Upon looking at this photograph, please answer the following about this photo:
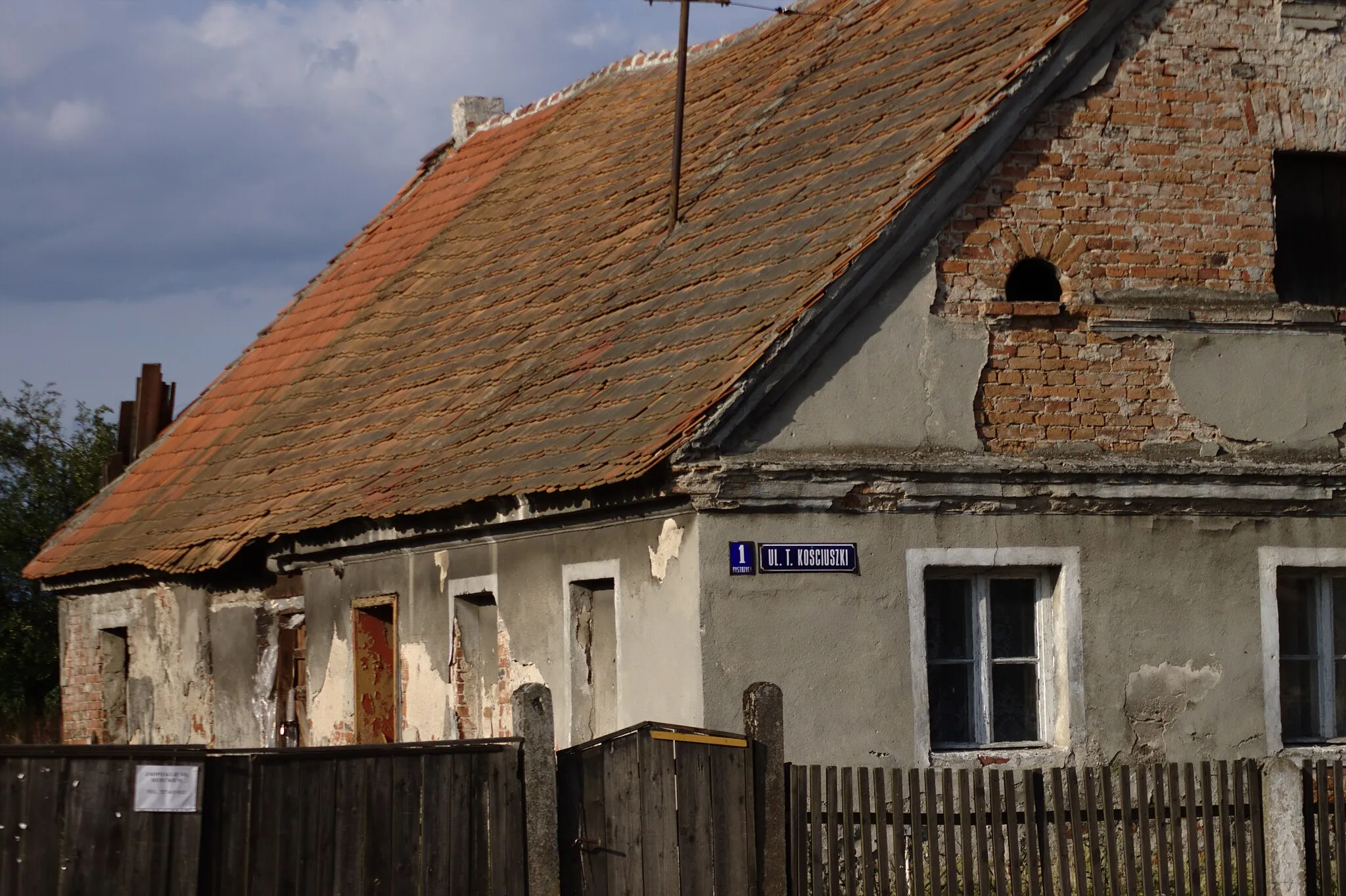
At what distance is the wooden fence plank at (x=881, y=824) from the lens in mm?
8203

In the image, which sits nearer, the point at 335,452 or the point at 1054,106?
the point at 1054,106

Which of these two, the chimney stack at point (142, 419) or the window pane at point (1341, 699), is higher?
the chimney stack at point (142, 419)

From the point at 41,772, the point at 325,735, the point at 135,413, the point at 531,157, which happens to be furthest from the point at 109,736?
the point at 41,772

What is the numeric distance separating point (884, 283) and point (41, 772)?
Answer: 5.03m

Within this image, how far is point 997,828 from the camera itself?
8.41 metres

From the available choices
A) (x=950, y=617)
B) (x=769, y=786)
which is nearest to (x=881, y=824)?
(x=769, y=786)

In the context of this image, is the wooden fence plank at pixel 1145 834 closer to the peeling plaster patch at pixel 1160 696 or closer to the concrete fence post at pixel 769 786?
the peeling plaster patch at pixel 1160 696

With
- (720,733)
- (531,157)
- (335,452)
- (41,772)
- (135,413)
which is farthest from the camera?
(135,413)

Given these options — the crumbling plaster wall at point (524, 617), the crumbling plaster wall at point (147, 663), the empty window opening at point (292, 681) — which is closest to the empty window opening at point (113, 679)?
the crumbling plaster wall at point (147, 663)

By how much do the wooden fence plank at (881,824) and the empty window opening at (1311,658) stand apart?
3492mm

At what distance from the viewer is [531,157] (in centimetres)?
1728

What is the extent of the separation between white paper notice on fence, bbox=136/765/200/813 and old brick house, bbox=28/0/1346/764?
276 centimetres

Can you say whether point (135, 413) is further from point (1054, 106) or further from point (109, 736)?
point (1054, 106)

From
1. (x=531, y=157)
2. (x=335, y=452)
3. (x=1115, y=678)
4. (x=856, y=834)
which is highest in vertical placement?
(x=531, y=157)
